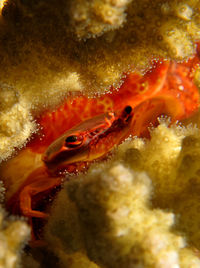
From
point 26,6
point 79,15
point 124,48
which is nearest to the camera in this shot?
point 79,15

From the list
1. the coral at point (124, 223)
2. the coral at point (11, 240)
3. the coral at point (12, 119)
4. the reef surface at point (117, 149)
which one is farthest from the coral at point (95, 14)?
the coral at point (11, 240)

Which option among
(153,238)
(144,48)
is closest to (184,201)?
(153,238)

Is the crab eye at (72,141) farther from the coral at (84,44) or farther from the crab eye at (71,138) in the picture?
→ the coral at (84,44)

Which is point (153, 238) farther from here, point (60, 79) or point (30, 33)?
point (30, 33)

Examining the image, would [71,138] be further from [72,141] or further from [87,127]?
[87,127]

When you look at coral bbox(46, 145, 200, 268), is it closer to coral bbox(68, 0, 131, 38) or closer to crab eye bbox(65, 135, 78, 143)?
coral bbox(68, 0, 131, 38)

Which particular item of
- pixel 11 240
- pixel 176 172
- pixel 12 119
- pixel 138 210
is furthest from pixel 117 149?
pixel 11 240

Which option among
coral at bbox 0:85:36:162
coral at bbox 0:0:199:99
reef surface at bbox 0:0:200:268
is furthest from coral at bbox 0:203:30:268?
coral at bbox 0:0:199:99
